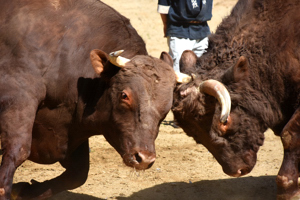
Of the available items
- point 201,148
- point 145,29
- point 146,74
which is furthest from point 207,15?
point 145,29

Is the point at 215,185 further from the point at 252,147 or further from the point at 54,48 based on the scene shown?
the point at 54,48

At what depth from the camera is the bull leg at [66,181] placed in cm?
609

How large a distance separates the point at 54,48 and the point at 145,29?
36.1 feet

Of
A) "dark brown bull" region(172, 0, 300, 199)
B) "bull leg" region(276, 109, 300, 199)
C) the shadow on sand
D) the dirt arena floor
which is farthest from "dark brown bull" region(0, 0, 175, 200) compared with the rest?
"bull leg" region(276, 109, 300, 199)

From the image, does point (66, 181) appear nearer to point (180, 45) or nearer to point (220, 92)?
point (220, 92)

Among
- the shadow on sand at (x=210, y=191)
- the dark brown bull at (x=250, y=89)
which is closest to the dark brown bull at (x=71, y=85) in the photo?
the dark brown bull at (x=250, y=89)

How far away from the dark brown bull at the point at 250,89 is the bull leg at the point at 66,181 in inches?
51.8

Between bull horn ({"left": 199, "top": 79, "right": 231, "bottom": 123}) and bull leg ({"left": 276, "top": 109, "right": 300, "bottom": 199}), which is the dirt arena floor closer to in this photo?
bull leg ({"left": 276, "top": 109, "right": 300, "bottom": 199})

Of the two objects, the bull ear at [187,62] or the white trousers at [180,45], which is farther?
the white trousers at [180,45]

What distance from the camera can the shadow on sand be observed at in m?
6.57

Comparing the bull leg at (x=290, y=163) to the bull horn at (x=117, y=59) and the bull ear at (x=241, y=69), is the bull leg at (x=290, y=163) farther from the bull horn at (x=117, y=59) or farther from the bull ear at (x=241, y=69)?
the bull horn at (x=117, y=59)

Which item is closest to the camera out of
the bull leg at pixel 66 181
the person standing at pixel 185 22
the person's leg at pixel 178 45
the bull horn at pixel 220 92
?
the bull horn at pixel 220 92

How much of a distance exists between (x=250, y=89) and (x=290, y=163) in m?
0.91

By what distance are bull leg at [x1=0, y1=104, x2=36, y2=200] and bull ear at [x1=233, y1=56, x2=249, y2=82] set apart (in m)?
2.18
